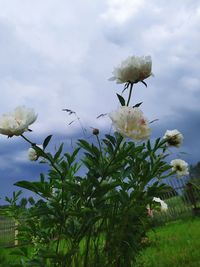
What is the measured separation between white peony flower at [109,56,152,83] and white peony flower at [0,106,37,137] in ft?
1.36

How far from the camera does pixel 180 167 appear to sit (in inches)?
87.9

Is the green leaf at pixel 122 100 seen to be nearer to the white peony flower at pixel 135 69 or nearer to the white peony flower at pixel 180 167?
the white peony flower at pixel 135 69

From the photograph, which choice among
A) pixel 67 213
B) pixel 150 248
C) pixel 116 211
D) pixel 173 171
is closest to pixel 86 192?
pixel 67 213

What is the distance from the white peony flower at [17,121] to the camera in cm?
154

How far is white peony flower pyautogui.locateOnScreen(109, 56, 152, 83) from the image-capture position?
167 cm

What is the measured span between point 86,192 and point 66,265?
0.38m

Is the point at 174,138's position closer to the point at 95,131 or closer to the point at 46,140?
the point at 95,131

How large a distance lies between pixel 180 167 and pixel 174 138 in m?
0.39

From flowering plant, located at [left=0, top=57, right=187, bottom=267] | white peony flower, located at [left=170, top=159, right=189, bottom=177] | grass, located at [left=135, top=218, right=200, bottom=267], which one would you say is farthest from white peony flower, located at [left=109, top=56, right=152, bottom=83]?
grass, located at [left=135, top=218, right=200, bottom=267]

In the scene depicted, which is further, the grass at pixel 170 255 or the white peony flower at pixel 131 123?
the grass at pixel 170 255

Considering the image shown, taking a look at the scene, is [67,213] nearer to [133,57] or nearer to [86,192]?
[86,192]

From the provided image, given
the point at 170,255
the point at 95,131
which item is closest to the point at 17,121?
the point at 95,131

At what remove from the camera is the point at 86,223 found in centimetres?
161

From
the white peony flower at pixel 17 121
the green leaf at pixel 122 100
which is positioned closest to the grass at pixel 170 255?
the green leaf at pixel 122 100
